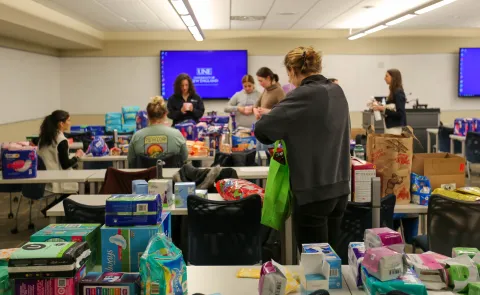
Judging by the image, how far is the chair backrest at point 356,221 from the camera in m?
3.33

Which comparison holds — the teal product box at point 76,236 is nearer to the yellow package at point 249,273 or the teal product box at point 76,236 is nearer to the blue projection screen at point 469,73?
the yellow package at point 249,273

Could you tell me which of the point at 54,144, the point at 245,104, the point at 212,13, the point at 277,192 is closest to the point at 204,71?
Answer: the point at 212,13

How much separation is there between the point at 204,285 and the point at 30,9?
7.16 m

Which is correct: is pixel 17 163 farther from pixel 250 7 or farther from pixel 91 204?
pixel 250 7

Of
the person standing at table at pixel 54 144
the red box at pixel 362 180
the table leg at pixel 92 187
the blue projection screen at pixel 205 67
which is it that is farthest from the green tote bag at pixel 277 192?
the blue projection screen at pixel 205 67

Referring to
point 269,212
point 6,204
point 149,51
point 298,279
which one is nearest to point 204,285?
point 298,279

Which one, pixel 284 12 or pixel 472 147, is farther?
pixel 284 12

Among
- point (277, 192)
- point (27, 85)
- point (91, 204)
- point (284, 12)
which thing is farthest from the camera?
point (27, 85)

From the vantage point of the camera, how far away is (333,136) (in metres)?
2.90

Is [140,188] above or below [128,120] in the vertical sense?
below

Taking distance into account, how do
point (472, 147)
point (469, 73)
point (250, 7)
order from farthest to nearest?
1. point (469, 73)
2. point (250, 7)
3. point (472, 147)

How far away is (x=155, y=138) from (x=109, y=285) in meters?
3.49

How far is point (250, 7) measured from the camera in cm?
857

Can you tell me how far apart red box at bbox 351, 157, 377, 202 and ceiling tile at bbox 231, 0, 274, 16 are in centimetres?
509
